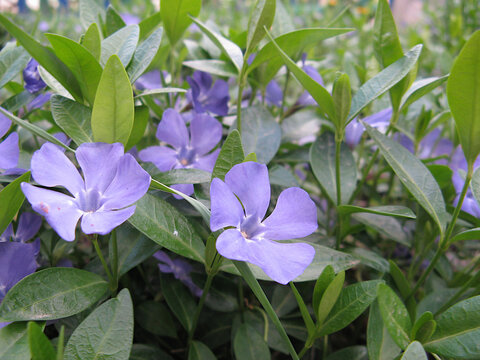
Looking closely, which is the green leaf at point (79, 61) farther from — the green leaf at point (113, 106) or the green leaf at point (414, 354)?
the green leaf at point (414, 354)

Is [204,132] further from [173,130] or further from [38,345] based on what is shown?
→ [38,345]

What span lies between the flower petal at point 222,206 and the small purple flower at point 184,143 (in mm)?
245

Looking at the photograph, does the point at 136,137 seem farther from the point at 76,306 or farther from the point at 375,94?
the point at 375,94

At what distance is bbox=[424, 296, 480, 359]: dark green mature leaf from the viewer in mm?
558

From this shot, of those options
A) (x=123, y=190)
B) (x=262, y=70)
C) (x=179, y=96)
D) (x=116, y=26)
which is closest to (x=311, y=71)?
(x=262, y=70)

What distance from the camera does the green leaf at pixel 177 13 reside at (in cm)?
79

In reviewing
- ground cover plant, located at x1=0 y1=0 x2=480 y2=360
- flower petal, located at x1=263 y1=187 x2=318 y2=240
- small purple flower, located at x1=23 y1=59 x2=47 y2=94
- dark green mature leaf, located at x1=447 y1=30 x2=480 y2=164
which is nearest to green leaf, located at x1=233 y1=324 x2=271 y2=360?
ground cover plant, located at x1=0 y1=0 x2=480 y2=360

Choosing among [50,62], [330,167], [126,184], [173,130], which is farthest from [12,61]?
[330,167]

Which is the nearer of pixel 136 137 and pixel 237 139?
pixel 237 139

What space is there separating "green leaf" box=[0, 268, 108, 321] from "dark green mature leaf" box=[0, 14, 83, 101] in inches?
11.1

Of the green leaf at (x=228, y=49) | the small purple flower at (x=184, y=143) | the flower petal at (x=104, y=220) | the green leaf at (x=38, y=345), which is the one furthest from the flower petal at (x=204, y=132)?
the green leaf at (x=38, y=345)

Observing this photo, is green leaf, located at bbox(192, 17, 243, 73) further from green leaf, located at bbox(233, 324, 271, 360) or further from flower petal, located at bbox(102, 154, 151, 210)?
green leaf, located at bbox(233, 324, 271, 360)

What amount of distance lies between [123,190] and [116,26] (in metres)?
0.49

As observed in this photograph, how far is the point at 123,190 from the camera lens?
52 cm
